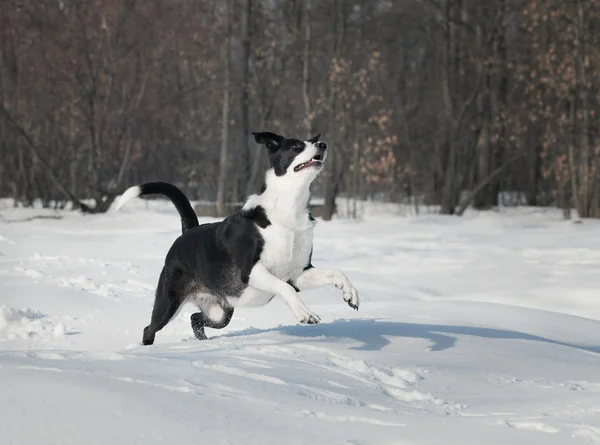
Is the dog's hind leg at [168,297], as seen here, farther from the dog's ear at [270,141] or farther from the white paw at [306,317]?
the white paw at [306,317]

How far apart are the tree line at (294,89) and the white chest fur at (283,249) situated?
11646mm

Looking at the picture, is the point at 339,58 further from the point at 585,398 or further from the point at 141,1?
the point at 585,398

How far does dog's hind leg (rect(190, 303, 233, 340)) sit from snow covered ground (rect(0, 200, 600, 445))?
10cm

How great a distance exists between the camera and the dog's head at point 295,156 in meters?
4.98

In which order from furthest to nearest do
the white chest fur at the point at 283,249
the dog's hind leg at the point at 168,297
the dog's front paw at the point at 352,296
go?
the dog's hind leg at the point at 168,297
the white chest fur at the point at 283,249
the dog's front paw at the point at 352,296

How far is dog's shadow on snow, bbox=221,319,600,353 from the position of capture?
5277 mm

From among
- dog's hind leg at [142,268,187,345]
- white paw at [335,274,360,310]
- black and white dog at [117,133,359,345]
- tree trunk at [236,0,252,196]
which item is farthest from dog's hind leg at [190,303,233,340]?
tree trunk at [236,0,252,196]

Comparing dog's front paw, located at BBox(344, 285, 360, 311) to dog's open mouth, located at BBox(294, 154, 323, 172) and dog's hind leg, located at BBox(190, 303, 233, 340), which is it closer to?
dog's open mouth, located at BBox(294, 154, 323, 172)

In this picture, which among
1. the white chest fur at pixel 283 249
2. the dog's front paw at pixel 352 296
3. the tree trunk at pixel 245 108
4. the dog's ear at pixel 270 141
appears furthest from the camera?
the tree trunk at pixel 245 108

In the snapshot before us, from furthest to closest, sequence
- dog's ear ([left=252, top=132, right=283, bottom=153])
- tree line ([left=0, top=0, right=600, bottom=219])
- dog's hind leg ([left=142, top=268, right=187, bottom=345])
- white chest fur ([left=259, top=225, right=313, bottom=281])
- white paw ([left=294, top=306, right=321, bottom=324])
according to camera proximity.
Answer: tree line ([left=0, top=0, right=600, bottom=219])
dog's hind leg ([left=142, top=268, right=187, bottom=345])
dog's ear ([left=252, top=132, right=283, bottom=153])
white chest fur ([left=259, top=225, right=313, bottom=281])
white paw ([left=294, top=306, right=321, bottom=324])

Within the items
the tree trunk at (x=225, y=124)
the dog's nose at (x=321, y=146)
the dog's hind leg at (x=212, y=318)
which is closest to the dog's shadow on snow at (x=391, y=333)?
the dog's hind leg at (x=212, y=318)

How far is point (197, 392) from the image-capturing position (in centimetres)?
332

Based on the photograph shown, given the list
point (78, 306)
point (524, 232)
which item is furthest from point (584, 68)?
point (78, 306)

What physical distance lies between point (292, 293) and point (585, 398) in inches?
64.7
